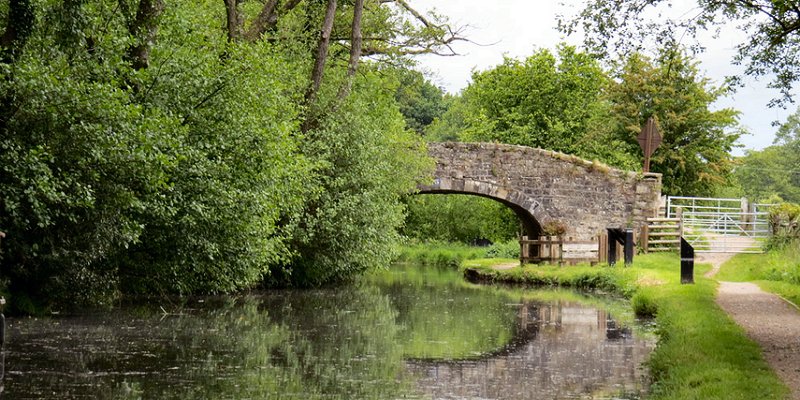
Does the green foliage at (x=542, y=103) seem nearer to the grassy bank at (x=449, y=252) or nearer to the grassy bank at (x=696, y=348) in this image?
the grassy bank at (x=449, y=252)

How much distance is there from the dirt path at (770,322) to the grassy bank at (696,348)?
118 millimetres

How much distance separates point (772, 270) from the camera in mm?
19062

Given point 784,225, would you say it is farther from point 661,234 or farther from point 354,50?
point 354,50

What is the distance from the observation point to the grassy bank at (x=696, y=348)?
8070mm

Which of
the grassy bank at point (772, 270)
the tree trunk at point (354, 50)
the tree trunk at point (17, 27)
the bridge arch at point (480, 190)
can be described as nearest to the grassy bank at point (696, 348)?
the grassy bank at point (772, 270)

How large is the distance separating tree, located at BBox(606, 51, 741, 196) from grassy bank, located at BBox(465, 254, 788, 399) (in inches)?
661

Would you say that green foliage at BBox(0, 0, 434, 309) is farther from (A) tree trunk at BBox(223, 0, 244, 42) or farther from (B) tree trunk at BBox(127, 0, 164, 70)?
(A) tree trunk at BBox(223, 0, 244, 42)

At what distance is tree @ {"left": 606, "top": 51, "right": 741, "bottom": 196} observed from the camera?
120 feet

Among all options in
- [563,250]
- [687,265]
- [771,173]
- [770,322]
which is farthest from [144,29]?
[771,173]

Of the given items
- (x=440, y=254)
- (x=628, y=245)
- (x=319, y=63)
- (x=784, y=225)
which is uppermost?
(x=319, y=63)

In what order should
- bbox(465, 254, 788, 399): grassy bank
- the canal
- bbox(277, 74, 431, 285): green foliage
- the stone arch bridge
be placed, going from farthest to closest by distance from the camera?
the stone arch bridge → bbox(277, 74, 431, 285): green foliage → the canal → bbox(465, 254, 788, 399): grassy bank

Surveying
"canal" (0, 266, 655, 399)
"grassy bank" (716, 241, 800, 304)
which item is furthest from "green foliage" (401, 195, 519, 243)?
"canal" (0, 266, 655, 399)

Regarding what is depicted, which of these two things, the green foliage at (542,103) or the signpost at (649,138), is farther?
the green foliage at (542,103)

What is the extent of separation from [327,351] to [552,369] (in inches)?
106
